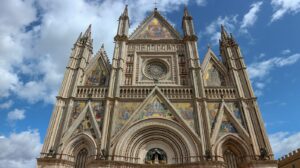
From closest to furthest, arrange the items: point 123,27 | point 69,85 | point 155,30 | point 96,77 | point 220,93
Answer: point 220,93
point 69,85
point 96,77
point 123,27
point 155,30

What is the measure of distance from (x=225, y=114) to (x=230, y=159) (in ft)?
11.7

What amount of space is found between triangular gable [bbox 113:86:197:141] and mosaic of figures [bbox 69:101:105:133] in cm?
224

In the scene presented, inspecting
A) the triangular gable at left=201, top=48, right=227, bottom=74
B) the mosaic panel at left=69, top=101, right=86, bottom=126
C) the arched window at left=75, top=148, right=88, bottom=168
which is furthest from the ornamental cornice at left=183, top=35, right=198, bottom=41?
the arched window at left=75, top=148, right=88, bottom=168

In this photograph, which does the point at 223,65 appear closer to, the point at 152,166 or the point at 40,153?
the point at 152,166

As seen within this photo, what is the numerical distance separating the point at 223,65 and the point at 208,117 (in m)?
6.55

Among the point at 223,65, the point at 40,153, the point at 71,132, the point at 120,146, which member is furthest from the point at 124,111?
the point at 223,65

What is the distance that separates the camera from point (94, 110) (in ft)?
58.9

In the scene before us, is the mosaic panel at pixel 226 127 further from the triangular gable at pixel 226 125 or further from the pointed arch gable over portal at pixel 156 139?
the pointed arch gable over portal at pixel 156 139

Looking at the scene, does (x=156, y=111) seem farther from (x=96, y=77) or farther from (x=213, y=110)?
(x=96, y=77)

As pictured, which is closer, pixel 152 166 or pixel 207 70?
pixel 152 166

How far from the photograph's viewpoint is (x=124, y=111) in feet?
58.7

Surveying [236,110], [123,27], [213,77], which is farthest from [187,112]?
[123,27]

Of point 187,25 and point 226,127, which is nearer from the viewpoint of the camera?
point 226,127

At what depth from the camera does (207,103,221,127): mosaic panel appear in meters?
17.4
